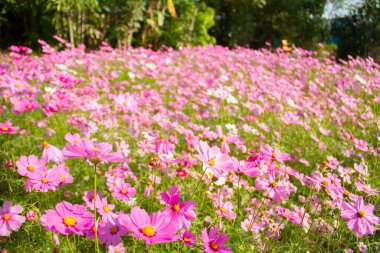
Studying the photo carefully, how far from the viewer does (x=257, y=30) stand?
12469 mm

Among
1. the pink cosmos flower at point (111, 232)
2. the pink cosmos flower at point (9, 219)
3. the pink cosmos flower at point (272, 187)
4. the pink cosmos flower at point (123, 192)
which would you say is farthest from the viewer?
the pink cosmos flower at point (123, 192)

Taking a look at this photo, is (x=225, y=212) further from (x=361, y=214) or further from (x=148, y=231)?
(x=148, y=231)

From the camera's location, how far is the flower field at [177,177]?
3.25 feet

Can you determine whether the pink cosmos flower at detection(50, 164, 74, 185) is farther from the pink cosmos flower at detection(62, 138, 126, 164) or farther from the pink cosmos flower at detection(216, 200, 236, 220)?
the pink cosmos flower at detection(216, 200, 236, 220)

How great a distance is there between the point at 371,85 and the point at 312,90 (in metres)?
1.02

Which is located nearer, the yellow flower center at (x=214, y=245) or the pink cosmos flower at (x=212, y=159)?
the yellow flower center at (x=214, y=245)

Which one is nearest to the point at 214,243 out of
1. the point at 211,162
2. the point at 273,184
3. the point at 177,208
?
the point at 177,208

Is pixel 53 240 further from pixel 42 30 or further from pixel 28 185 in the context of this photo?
pixel 42 30

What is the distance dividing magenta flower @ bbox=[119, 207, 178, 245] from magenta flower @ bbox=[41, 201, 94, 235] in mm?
133

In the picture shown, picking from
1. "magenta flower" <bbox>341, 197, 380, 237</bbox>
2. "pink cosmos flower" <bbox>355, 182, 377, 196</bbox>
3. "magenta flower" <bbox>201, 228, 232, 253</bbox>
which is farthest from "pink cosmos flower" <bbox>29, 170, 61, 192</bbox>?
"pink cosmos flower" <bbox>355, 182, 377, 196</bbox>

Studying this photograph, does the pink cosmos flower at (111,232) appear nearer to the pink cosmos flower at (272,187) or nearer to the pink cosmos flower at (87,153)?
the pink cosmos flower at (87,153)

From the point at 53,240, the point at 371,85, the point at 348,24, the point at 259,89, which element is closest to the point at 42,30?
the point at 259,89

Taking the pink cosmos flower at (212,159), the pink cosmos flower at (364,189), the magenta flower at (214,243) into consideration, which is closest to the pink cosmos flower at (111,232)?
the magenta flower at (214,243)

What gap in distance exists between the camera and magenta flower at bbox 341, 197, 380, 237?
1.10 meters
